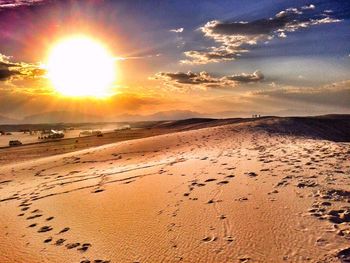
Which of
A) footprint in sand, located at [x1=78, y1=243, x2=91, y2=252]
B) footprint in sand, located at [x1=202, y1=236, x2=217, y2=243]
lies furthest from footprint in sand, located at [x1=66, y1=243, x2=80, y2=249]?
footprint in sand, located at [x1=202, y1=236, x2=217, y2=243]

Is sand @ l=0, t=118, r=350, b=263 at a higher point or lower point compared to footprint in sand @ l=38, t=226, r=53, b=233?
higher

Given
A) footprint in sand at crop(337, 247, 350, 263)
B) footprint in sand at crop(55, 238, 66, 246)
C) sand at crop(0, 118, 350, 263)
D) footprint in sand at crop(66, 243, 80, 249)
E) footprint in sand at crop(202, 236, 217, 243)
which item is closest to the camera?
footprint in sand at crop(337, 247, 350, 263)

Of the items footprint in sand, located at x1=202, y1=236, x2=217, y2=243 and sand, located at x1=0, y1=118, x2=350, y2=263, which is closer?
sand, located at x1=0, y1=118, x2=350, y2=263

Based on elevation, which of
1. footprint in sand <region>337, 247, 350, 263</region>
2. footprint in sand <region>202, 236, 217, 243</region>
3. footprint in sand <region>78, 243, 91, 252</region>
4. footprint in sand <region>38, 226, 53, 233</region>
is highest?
footprint in sand <region>337, 247, 350, 263</region>

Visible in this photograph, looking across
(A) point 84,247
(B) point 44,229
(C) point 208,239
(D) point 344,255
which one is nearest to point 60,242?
(A) point 84,247

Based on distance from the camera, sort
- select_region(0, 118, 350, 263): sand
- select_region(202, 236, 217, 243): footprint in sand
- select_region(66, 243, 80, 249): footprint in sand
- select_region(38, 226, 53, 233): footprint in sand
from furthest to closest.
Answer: select_region(38, 226, 53, 233): footprint in sand → select_region(66, 243, 80, 249): footprint in sand → select_region(202, 236, 217, 243): footprint in sand → select_region(0, 118, 350, 263): sand

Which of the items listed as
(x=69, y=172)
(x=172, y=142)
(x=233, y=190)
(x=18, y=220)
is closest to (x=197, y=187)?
(x=233, y=190)

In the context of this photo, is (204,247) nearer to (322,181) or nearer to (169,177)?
(322,181)

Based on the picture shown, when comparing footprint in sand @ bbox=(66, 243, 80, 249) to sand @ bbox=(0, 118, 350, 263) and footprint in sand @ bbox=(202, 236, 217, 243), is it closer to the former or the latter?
sand @ bbox=(0, 118, 350, 263)

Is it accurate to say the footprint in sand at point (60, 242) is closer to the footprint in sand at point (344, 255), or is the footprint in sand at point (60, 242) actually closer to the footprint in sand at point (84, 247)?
the footprint in sand at point (84, 247)
